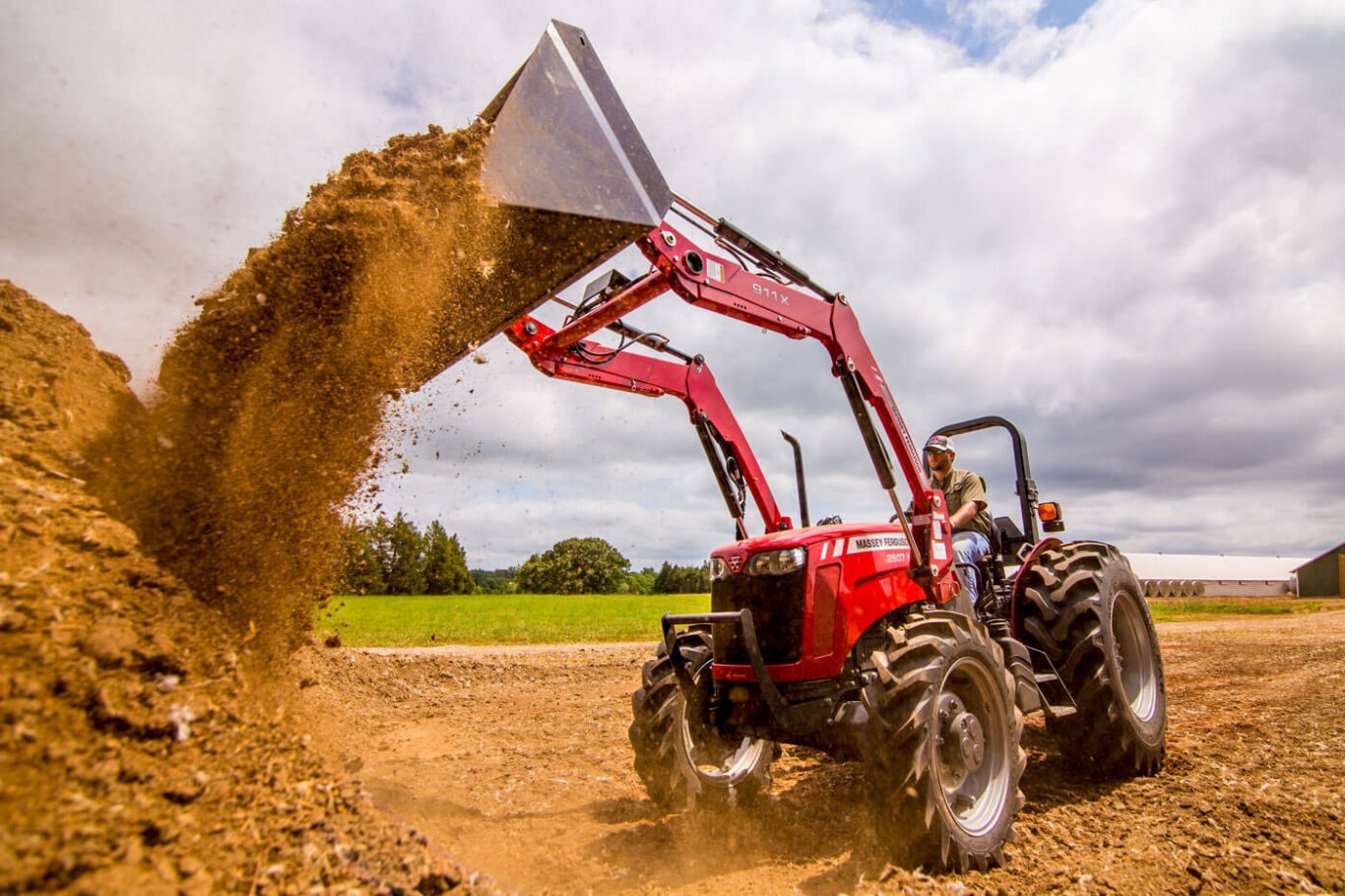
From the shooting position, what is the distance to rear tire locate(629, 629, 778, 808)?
14.1 feet

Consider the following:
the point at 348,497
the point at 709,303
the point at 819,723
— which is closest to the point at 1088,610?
the point at 819,723

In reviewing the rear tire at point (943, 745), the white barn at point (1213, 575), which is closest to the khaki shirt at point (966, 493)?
the rear tire at point (943, 745)

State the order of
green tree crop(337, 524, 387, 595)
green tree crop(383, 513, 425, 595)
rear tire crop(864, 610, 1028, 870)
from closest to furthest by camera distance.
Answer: rear tire crop(864, 610, 1028, 870), green tree crop(337, 524, 387, 595), green tree crop(383, 513, 425, 595)

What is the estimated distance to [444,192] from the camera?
3895mm

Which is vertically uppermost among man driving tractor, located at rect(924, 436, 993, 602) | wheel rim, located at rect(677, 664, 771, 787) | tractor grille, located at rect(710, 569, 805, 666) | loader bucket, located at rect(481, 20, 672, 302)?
loader bucket, located at rect(481, 20, 672, 302)

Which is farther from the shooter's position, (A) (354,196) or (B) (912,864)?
(A) (354,196)

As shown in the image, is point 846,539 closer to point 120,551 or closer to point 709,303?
point 709,303

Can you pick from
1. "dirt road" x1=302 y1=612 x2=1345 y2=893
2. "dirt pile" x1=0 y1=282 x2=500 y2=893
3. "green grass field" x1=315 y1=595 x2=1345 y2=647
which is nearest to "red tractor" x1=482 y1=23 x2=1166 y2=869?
"dirt road" x1=302 y1=612 x2=1345 y2=893

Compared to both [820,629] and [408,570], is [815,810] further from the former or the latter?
[408,570]

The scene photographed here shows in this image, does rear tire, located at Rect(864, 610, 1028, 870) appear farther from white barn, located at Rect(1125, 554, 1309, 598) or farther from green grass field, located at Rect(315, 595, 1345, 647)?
white barn, located at Rect(1125, 554, 1309, 598)

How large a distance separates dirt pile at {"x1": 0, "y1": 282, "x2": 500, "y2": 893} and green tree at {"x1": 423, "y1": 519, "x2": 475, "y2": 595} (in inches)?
2274

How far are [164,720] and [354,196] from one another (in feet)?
8.40

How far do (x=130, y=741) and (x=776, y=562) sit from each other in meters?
2.69

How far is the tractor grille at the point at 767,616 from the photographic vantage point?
3.76 meters
